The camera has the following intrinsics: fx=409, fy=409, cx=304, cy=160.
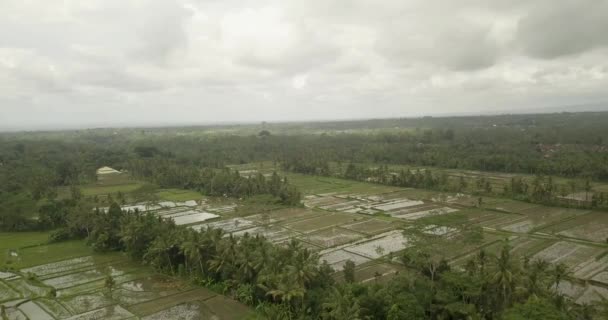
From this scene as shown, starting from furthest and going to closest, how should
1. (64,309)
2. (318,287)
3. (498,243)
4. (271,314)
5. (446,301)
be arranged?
(498,243)
(64,309)
(318,287)
(271,314)
(446,301)

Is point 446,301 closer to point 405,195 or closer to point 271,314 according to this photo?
point 271,314

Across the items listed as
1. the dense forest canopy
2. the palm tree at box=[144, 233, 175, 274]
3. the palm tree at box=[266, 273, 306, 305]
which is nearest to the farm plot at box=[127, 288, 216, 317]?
the dense forest canopy

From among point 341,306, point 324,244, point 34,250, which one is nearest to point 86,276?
point 34,250

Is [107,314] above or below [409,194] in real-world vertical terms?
above

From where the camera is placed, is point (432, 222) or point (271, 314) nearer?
point (271, 314)

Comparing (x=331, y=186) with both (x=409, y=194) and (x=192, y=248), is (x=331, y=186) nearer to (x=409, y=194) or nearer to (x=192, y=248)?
(x=409, y=194)

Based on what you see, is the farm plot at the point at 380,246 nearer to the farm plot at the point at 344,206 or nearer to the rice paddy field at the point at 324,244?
the rice paddy field at the point at 324,244

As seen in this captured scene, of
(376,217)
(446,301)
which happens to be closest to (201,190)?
(376,217)
